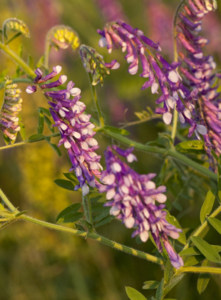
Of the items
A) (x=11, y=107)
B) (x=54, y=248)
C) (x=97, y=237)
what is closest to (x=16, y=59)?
(x=11, y=107)

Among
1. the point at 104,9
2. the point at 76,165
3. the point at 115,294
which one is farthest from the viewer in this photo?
the point at 104,9

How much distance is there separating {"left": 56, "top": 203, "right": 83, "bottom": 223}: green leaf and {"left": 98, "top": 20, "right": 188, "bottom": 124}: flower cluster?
0.30 meters

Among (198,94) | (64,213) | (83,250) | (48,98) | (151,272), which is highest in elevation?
(48,98)

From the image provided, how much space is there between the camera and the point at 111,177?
2.35 ft

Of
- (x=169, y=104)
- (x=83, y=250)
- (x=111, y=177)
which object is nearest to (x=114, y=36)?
(x=169, y=104)

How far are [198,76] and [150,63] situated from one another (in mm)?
106

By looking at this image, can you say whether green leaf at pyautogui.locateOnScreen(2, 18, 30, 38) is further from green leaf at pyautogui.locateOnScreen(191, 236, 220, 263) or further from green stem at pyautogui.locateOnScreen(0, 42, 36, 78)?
green leaf at pyautogui.locateOnScreen(191, 236, 220, 263)

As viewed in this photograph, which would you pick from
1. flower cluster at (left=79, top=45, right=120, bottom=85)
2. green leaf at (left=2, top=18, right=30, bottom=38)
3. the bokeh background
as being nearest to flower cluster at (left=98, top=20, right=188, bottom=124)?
flower cluster at (left=79, top=45, right=120, bottom=85)

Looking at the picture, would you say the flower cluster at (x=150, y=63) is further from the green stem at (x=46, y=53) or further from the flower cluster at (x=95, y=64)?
the green stem at (x=46, y=53)

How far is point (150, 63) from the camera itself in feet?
2.90

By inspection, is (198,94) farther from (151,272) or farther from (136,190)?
(151,272)

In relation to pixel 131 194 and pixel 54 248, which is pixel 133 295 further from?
pixel 54 248

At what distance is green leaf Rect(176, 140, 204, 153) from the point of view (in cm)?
95

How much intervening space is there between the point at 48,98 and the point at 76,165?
12 centimetres
